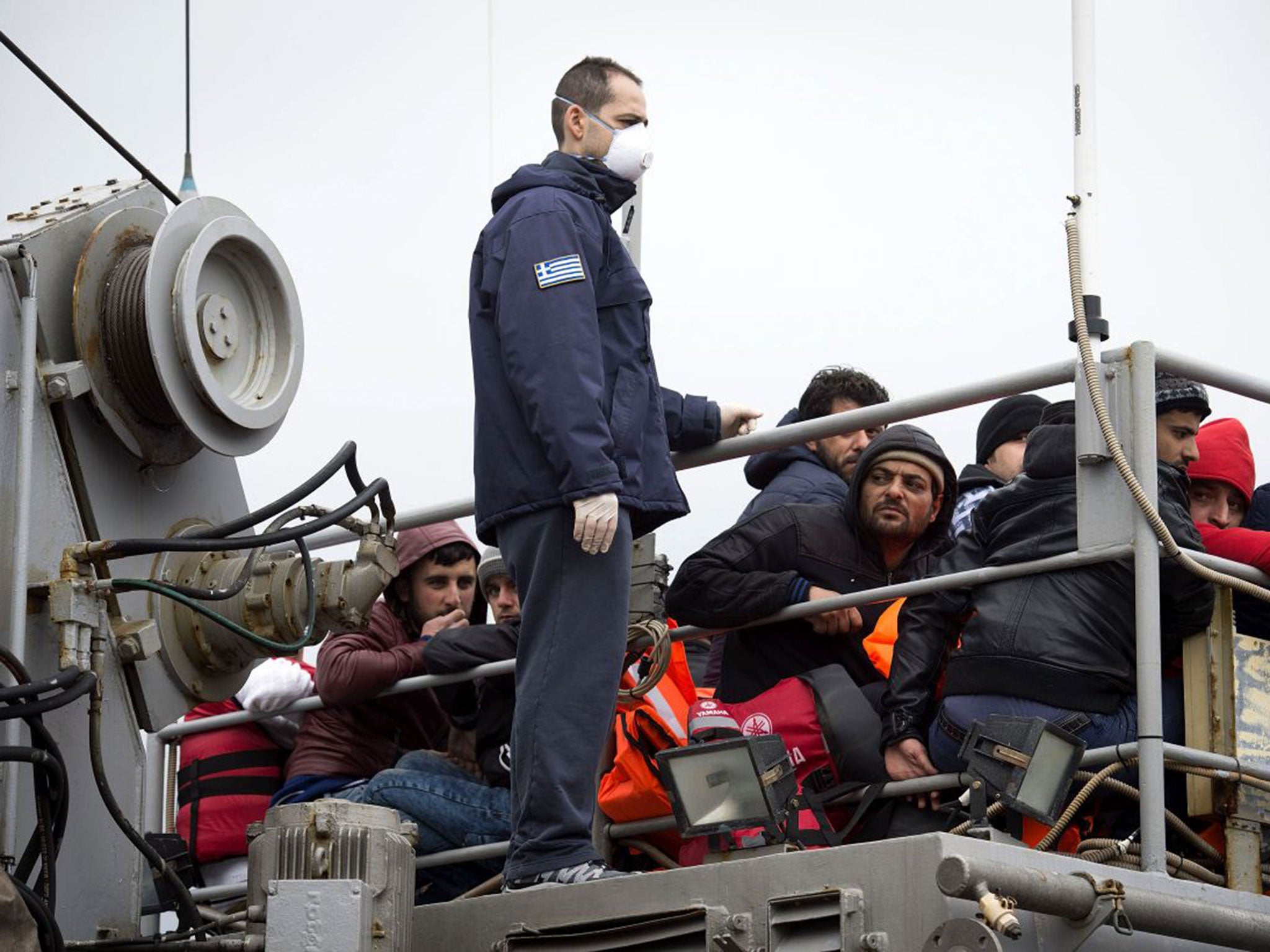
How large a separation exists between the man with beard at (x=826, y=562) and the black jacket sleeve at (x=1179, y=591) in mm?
909

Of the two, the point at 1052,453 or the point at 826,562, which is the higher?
the point at 1052,453

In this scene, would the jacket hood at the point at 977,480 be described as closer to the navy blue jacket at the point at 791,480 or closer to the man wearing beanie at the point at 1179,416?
the navy blue jacket at the point at 791,480

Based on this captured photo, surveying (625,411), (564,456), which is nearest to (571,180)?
(625,411)

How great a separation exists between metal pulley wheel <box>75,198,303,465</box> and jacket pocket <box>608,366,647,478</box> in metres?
1.10

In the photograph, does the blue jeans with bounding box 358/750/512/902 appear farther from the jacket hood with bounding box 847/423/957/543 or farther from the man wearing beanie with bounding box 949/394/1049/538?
the man wearing beanie with bounding box 949/394/1049/538

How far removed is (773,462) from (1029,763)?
6.99 feet

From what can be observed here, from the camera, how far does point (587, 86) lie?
18.2 ft

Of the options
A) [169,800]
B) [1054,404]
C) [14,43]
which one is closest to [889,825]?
[1054,404]

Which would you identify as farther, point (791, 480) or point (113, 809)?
point (791, 480)

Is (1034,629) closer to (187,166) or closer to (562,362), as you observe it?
(562,362)

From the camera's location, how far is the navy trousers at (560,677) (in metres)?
4.78

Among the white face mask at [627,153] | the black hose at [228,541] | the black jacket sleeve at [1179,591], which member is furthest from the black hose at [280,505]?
the black jacket sleeve at [1179,591]

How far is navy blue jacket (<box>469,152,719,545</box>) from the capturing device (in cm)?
491

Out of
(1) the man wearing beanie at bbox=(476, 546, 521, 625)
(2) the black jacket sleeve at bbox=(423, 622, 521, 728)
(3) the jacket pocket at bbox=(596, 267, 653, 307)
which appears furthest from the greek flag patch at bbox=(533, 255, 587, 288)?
(1) the man wearing beanie at bbox=(476, 546, 521, 625)
